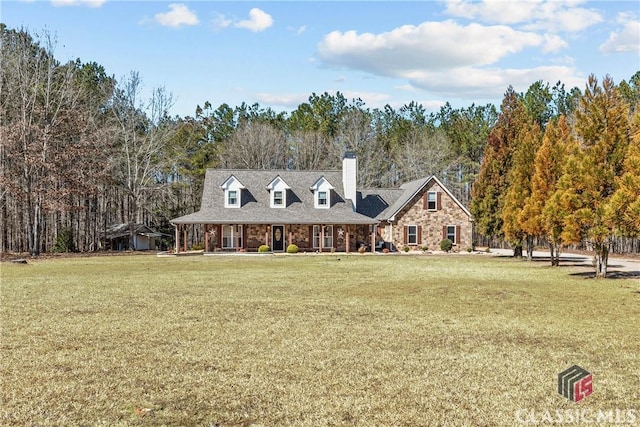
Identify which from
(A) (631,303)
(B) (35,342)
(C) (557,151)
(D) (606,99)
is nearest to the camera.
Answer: (B) (35,342)

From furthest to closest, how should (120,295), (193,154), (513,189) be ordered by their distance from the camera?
(193,154) < (513,189) < (120,295)

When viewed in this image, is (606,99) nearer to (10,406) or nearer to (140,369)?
(140,369)

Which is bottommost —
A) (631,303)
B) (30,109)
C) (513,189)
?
(631,303)

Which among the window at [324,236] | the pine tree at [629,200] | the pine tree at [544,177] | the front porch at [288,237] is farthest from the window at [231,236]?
the pine tree at [629,200]

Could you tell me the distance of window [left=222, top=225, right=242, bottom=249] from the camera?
4566 cm

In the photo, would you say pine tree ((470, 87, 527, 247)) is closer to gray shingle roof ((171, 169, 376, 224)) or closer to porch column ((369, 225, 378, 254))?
porch column ((369, 225, 378, 254))

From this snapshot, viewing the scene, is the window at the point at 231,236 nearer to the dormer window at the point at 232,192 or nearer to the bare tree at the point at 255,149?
the dormer window at the point at 232,192

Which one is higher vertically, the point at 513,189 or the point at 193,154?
the point at 193,154

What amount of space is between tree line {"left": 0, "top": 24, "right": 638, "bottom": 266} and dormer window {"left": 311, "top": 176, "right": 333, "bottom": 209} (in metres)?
12.2

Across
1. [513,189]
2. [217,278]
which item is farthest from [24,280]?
[513,189]

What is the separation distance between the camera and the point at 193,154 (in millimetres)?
62438

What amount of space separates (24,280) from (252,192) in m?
27.3

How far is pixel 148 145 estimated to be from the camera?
52844 mm

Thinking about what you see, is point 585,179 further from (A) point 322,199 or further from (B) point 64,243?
(B) point 64,243
